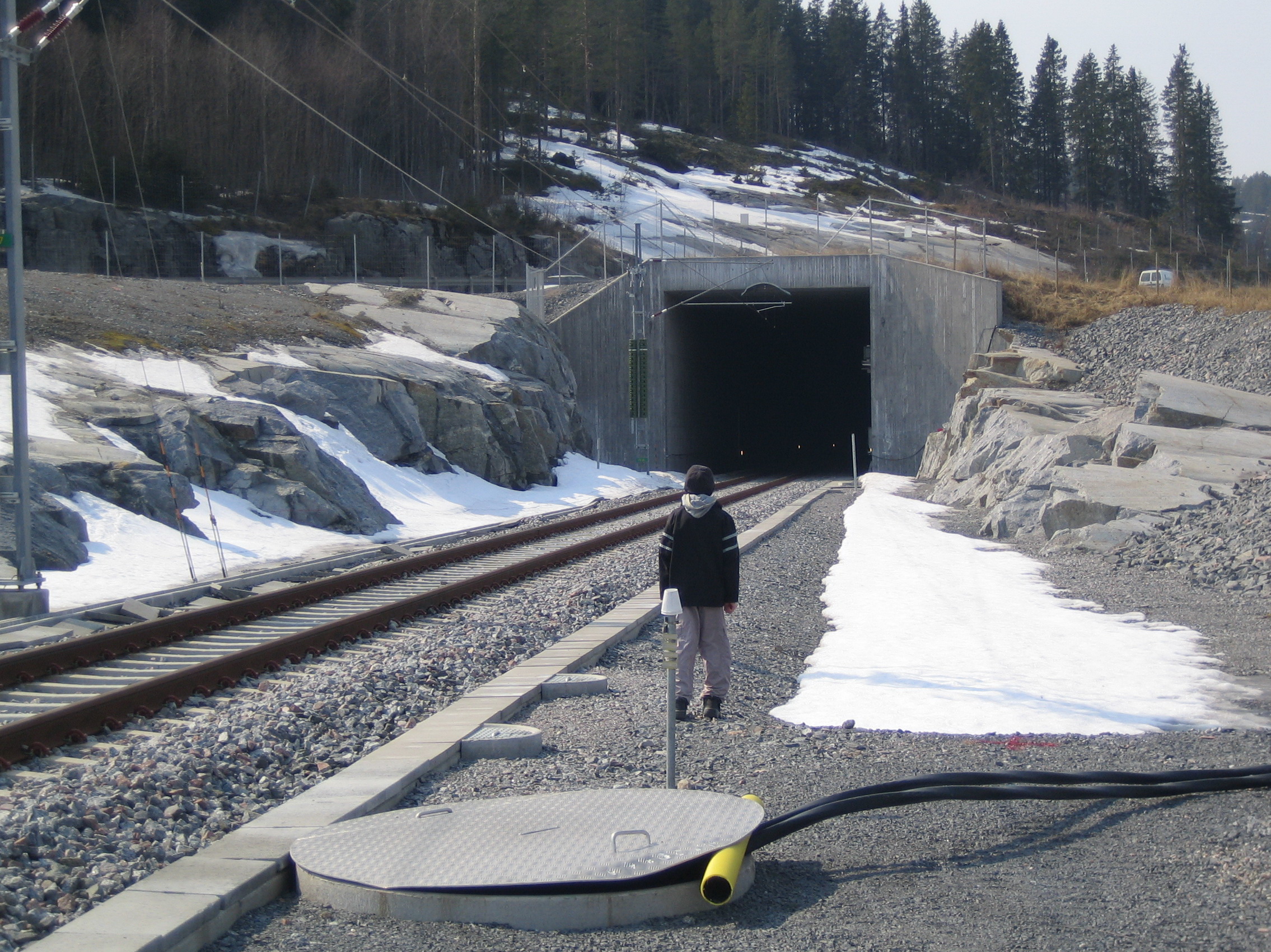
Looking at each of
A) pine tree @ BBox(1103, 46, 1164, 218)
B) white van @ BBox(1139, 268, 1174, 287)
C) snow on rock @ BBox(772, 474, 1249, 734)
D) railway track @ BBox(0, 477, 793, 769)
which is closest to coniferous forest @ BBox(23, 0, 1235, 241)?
pine tree @ BBox(1103, 46, 1164, 218)

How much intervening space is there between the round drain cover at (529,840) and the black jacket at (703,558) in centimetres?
230

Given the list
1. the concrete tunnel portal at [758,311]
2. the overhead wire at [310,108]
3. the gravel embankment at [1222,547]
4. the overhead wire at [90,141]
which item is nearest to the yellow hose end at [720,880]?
the gravel embankment at [1222,547]

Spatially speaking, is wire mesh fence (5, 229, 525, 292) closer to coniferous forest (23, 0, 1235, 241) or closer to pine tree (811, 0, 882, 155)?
coniferous forest (23, 0, 1235, 241)

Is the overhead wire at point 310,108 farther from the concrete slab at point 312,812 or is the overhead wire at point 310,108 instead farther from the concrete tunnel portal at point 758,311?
the concrete slab at point 312,812

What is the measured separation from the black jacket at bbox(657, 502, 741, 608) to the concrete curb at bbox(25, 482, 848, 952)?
1.36m

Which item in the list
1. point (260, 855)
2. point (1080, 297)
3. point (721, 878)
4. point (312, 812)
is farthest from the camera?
point (1080, 297)

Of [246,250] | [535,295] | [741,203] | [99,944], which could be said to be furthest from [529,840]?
[741,203]

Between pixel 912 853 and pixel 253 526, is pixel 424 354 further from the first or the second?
pixel 912 853

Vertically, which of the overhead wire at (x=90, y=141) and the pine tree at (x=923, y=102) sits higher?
the pine tree at (x=923, y=102)

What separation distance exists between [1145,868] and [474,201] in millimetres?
59636

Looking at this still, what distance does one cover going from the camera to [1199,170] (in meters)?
89.1

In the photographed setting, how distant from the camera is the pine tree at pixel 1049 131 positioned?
107 meters

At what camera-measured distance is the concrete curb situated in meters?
3.77

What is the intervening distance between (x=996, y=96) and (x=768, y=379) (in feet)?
200
